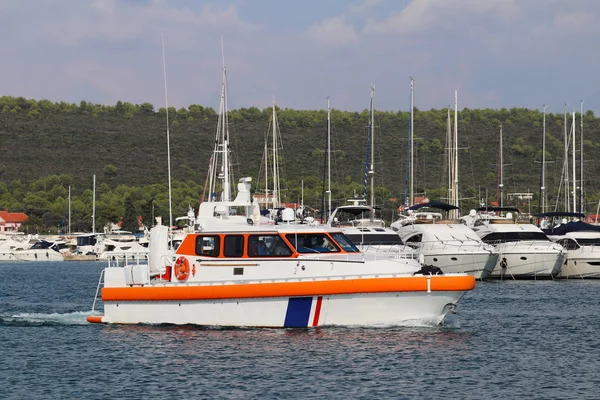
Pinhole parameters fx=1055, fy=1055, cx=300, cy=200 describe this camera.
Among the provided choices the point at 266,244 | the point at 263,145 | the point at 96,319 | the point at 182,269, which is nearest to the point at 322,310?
the point at 266,244

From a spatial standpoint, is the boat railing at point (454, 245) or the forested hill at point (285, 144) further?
the forested hill at point (285, 144)

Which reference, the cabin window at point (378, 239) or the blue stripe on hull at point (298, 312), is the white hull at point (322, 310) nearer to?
the blue stripe on hull at point (298, 312)

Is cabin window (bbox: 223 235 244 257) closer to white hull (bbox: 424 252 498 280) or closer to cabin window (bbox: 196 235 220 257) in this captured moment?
cabin window (bbox: 196 235 220 257)

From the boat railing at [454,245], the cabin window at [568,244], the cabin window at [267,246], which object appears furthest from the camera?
the cabin window at [568,244]

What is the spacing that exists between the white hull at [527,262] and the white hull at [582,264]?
1.09m

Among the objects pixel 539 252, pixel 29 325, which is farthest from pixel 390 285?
pixel 539 252

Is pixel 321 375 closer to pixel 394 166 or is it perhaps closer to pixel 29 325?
pixel 29 325

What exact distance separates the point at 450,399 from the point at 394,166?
114m

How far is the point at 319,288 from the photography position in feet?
84.7

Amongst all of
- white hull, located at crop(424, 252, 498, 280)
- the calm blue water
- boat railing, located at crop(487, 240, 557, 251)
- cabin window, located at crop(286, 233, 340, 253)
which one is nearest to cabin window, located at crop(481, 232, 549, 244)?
boat railing, located at crop(487, 240, 557, 251)

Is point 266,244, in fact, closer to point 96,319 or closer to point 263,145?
point 96,319

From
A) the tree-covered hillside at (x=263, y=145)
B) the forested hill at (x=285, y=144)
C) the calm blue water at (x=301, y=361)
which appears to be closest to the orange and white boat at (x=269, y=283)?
the calm blue water at (x=301, y=361)

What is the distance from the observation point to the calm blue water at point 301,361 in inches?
826

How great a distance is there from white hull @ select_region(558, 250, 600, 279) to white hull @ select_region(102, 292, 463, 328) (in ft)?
89.0
